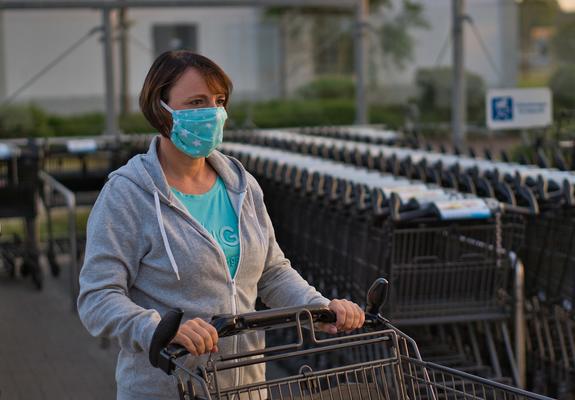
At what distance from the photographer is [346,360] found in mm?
6559

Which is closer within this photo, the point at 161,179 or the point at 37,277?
the point at 161,179

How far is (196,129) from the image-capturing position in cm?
301

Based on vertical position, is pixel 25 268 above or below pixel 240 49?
below

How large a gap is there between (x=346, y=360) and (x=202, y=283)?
12.0 feet

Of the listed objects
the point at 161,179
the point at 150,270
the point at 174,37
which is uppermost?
the point at 174,37

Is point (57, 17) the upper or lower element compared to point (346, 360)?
upper

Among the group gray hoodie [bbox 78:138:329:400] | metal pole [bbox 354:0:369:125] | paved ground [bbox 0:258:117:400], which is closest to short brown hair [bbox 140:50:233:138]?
gray hoodie [bbox 78:138:329:400]

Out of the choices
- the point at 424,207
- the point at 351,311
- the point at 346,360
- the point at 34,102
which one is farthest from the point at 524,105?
the point at 34,102

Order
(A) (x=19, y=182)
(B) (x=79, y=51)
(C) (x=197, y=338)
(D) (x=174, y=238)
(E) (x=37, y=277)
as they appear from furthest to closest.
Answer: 1. (B) (x=79, y=51)
2. (E) (x=37, y=277)
3. (A) (x=19, y=182)
4. (D) (x=174, y=238)
5. (C) (x=197, y=338)

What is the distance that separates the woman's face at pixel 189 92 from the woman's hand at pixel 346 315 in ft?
2.16

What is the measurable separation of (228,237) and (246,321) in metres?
0.36

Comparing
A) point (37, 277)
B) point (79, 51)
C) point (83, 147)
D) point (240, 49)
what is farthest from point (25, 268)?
point (240, 49)

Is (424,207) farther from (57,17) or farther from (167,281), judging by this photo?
(57,17)

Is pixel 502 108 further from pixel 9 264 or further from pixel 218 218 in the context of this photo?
pixel 218 218
